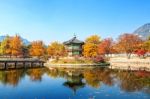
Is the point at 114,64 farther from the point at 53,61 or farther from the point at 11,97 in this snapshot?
the point at 11,97

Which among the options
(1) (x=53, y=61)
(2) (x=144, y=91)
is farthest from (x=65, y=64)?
(2) (x=144, y=91)

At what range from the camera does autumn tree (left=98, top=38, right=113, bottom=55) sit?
104375 millimetres

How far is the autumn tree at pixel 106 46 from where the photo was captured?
10438 centimetres

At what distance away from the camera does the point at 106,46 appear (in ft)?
350

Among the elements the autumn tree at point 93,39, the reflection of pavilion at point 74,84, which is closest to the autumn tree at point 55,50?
the autumn tree at point 93,39

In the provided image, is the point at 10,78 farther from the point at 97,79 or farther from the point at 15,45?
the point at 15,45

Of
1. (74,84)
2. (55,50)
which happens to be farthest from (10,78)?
(55,50)

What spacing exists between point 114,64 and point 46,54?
4120cm

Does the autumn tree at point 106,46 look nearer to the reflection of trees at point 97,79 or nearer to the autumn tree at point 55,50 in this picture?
the autumn tree at point 55,50

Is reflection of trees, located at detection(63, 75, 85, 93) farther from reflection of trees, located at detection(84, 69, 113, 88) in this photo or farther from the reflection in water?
reflection of trees, located at detection(84, 69, 113, 88)

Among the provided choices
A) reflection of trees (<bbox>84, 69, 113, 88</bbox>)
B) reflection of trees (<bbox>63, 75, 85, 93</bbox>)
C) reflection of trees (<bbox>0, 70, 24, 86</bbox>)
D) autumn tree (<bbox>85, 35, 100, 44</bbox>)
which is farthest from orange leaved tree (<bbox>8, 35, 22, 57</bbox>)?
reflection of trees (<bbox>63, 75, 85, 93</bbox>)

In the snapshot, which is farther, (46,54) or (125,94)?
(46,54)

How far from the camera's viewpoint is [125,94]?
29188 mm

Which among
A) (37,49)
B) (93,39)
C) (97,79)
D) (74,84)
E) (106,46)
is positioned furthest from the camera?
(106,46)
